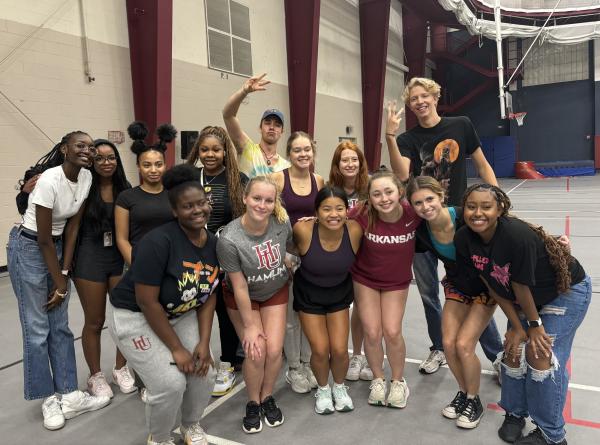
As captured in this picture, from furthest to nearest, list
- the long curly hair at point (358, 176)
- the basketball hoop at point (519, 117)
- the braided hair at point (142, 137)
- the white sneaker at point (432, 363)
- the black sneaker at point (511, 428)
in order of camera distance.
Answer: the basketball hoop at point (519, 117), the white sneaker at point (432, 363), the long curly hair at point (358, 176), the braided hair at point (142, 137), the black sneaker at point (511, 428)

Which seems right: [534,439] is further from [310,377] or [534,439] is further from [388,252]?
[310,377]

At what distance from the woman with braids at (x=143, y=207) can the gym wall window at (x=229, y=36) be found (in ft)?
21.7

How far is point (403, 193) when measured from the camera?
2.52m

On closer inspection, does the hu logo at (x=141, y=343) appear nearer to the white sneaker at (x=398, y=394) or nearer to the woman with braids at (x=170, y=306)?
the woman with braids at (x=170, y=306)

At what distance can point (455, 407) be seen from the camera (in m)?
2.36

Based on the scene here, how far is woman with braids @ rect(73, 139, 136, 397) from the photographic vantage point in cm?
251

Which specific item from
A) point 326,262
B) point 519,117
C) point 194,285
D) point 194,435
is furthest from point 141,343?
point 519,117

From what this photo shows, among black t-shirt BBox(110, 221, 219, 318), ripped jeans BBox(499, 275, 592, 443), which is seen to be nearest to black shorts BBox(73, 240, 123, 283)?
black t-shirt BBox(110, 221, 219, 318)

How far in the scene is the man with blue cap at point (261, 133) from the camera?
3023 millimetres

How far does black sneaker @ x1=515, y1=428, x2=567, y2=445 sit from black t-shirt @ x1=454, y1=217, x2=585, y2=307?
1.96 ft

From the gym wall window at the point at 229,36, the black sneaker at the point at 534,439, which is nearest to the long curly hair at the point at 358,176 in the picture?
the black sneaker at the point at 534,439

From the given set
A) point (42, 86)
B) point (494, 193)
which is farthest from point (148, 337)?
point (42, 86)

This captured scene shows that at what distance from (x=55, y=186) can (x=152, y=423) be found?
126cm

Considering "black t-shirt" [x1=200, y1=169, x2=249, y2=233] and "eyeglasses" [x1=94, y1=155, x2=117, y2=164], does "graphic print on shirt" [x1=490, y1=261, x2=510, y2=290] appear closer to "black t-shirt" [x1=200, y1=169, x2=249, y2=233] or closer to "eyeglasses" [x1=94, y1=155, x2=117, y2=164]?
"black t-shirt" [x1=200, y1=169, x2=249, y2=233]
